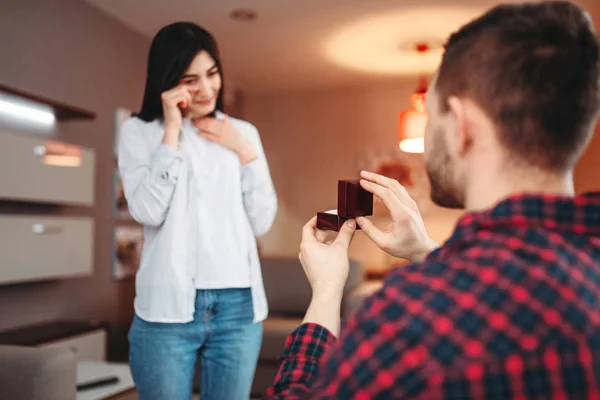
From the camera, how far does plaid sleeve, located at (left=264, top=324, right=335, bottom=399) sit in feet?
2.48

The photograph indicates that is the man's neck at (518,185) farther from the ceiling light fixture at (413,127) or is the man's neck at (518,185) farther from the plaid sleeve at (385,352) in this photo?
the ceiling light fixture at (413,127)

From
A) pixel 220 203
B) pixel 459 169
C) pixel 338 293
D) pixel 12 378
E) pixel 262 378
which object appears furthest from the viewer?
pixel 262 378

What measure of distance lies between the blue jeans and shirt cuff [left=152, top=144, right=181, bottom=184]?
11.5 inches

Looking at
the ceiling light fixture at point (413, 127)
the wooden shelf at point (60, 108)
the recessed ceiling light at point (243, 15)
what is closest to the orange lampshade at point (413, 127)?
the ceiling light fixture at point (413, 127)

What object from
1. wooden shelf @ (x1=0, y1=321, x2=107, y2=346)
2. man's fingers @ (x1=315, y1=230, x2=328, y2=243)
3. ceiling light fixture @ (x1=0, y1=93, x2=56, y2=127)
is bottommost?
wooden shelf @ (x1=0, y1=321, x2=107, y2=346)

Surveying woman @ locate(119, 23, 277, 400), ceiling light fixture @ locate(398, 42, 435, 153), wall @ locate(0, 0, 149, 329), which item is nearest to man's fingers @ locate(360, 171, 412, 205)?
woman @ locate(119, 23, 277, 400)

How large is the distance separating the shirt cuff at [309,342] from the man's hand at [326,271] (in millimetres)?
11

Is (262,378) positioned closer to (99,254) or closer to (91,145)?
(99,254)

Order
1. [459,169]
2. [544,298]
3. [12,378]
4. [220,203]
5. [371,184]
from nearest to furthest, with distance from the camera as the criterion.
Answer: [544,298]
[459,169]
[371,184]
[12,378]
[220,203]

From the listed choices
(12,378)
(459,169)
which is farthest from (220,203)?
(459,169)

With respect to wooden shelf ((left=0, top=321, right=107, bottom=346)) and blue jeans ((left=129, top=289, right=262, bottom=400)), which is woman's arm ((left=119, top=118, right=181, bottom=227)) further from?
wooden shelf ((left=0, top=321, right=107, bottom=346))

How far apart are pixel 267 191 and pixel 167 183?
0.29 meters

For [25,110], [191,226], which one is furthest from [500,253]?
[25,110]

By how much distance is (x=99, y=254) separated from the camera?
3686 mm
